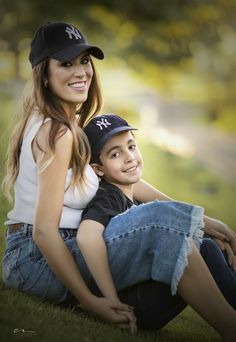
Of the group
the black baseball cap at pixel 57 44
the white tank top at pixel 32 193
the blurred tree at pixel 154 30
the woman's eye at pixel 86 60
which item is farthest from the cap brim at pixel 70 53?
the blurred tree at pixel 154 30

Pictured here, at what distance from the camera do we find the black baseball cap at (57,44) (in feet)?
7.02

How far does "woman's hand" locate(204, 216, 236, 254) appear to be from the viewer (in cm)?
225

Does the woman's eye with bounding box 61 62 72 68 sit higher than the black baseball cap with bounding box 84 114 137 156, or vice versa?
the woman's eye with bounding box 61 62 72 68

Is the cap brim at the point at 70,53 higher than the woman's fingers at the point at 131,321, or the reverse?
the cap brim at the point at 70,53

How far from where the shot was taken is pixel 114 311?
1.88 m

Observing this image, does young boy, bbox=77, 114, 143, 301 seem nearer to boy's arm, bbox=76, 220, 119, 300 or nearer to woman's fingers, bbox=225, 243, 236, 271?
boy's arm, bbox=76, 220, 119, 300

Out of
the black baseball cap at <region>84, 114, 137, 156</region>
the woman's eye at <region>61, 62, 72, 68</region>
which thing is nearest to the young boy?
the black baseball cap at <region>84, 114, 137, 156</region>

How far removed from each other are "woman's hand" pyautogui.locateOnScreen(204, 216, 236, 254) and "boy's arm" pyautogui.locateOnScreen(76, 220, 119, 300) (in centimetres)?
52

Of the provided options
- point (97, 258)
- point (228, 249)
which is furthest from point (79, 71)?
point (228, 249)

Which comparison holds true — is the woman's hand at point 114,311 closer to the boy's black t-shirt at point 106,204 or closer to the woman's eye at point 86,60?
the boy's black t-shirt at point 106,204

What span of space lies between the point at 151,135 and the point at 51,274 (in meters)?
5.03

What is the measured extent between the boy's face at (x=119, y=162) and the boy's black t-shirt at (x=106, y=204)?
41mm

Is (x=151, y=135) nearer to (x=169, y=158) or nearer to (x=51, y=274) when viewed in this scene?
(x=169, y=158)
